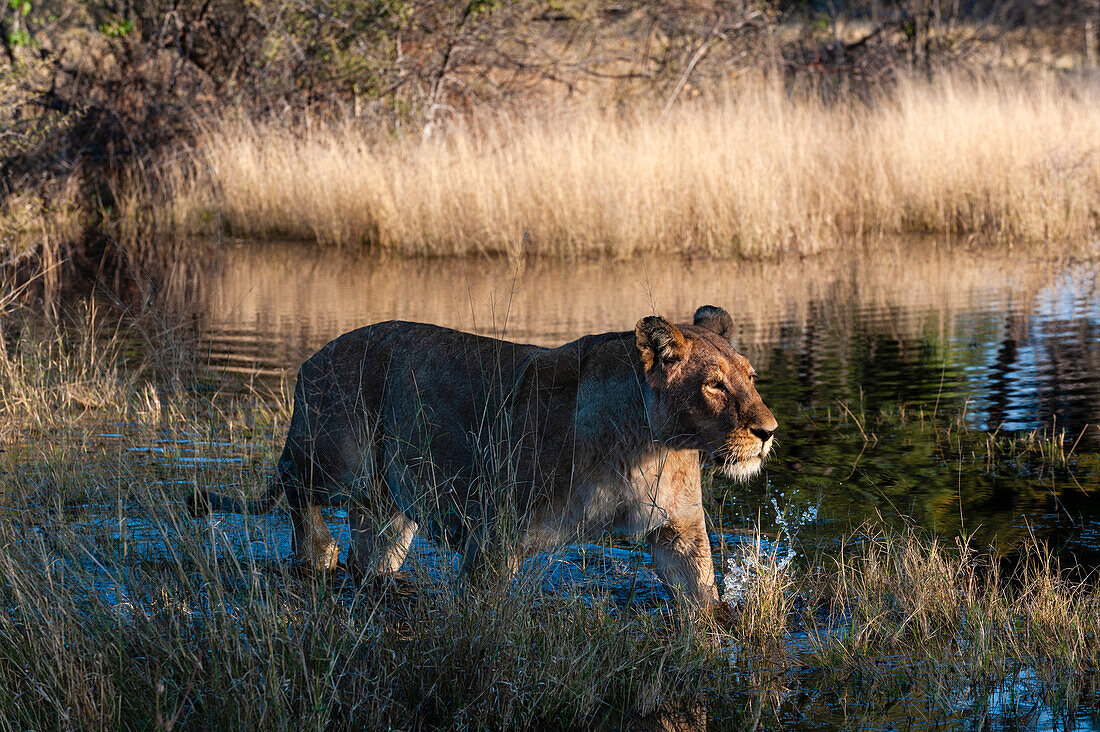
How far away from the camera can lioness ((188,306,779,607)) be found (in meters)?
3.89

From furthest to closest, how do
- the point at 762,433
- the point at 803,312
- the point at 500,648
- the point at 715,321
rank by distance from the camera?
the point at 803,312
the point at 715,321
the point at 762,433
the point at 500,648

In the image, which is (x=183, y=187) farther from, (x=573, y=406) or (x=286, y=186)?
(x=573, y=406)

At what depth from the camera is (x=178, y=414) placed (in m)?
7.39

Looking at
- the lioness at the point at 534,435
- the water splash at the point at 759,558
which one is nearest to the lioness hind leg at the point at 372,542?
the lioness at the point at 534,435

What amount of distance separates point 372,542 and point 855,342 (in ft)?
19.9

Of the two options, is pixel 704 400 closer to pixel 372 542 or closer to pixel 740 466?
pixel 740 466

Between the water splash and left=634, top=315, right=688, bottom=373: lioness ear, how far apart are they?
82cm

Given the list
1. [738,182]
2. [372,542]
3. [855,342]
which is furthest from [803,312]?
[372,542]

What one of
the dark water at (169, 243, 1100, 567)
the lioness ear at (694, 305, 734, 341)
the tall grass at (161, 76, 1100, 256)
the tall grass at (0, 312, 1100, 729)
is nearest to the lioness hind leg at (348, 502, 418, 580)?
the tall grass at (0, 312, 1100, 729)

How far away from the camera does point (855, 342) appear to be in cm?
995

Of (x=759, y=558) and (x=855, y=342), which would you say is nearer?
(x=759, y=558)

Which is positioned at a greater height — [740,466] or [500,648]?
[740,466]

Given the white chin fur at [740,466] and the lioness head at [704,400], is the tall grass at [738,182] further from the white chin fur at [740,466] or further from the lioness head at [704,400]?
the white chin fur at [740,466]

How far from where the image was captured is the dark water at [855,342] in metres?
5.87
